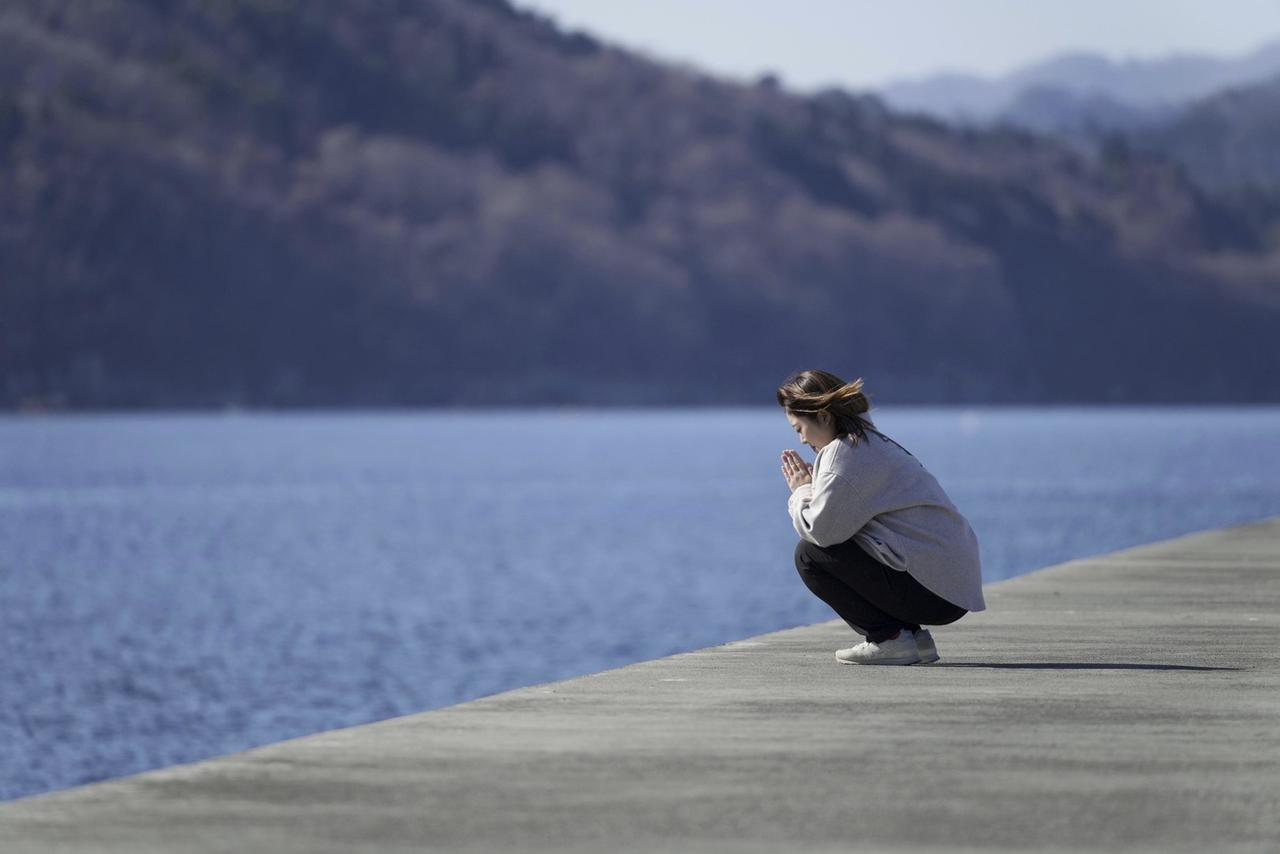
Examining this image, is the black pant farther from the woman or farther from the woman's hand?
the woman's hand

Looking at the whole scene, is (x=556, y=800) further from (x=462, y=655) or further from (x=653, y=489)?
(x=653, y=489)

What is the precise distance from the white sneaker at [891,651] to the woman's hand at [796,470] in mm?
704

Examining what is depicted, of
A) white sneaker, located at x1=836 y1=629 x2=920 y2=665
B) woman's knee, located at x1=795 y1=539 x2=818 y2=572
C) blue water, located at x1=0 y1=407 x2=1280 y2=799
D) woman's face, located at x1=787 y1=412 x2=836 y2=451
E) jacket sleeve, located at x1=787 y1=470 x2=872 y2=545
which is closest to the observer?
jacket sleeve, located at x1=787 y1=470 x2=872 y2=545

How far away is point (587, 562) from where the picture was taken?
208 ft

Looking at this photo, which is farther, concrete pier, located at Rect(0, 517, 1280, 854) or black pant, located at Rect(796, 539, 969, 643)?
black pant, located at Rect(796, 539, 969, 643)

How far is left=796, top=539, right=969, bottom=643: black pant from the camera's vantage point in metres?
8.99

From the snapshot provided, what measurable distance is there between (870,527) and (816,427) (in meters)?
0.44

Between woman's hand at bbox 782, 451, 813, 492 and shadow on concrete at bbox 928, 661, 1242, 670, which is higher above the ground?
woman's hand at bbox 782, 451, 813, 492

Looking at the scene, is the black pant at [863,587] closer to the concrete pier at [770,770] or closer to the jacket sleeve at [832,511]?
the jacket sleeve at [832,511]

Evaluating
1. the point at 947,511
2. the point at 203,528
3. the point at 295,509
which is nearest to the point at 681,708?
the point at 947,511

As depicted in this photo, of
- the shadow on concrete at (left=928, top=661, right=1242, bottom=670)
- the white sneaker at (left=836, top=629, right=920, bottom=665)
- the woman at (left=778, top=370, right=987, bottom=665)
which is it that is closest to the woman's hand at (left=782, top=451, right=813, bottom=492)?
the woman at (left=778, top=370, right=987, bottom=665)

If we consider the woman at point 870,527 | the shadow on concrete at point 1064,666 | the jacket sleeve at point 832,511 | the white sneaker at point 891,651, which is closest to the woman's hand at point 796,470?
the woman at point 870,527

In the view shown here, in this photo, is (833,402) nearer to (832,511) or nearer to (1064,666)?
(832,511)

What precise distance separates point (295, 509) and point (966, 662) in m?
85.6
